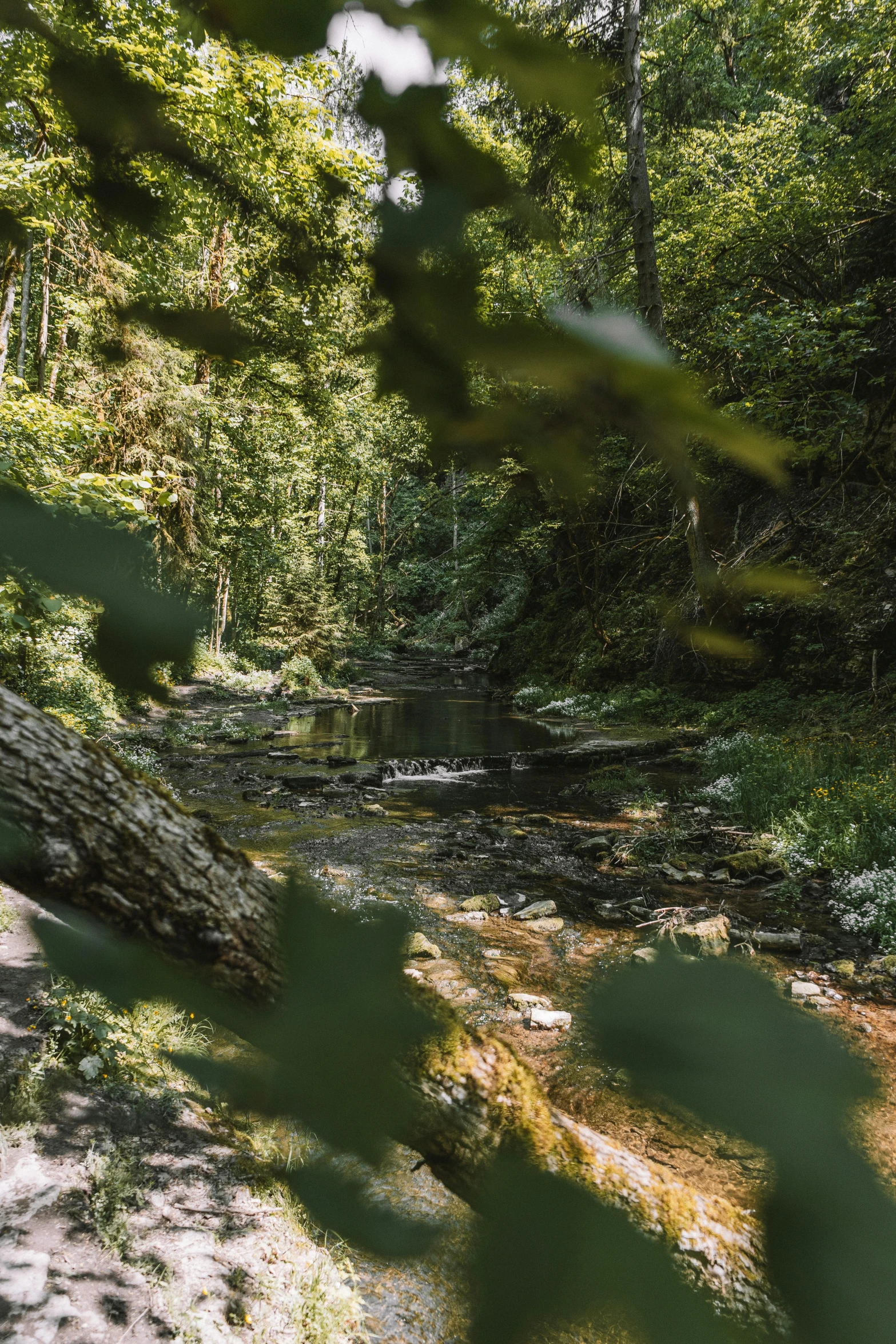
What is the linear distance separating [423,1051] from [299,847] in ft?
18.3

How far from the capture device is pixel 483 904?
4.77 m

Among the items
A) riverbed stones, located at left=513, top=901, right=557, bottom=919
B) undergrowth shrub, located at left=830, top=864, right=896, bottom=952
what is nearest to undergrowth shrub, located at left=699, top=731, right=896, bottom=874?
undergrowth shrub, located at left=830, top=864, right=896, bottom=952

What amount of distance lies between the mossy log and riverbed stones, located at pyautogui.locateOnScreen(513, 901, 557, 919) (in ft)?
12.8

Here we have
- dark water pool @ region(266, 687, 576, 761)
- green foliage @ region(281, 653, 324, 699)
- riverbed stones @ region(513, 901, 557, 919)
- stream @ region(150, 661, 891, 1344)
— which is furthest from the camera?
green foliage @ region(281, 653, 324, 699)

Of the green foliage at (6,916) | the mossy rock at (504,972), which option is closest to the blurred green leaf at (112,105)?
the green foliage at (6,916)

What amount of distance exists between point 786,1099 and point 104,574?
0.76m

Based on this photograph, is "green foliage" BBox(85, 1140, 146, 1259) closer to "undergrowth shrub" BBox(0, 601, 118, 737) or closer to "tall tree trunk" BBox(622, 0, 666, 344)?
"undergrowth shrub" BBox(0, 601, 118, 737)

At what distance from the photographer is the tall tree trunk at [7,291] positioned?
1.13m

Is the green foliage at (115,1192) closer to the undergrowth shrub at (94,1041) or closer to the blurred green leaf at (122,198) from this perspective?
the undergrowth shrub at (94,1041)

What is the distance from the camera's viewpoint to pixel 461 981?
359cm

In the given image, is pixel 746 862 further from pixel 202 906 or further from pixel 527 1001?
pixel 202 906

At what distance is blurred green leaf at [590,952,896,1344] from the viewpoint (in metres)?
0.46

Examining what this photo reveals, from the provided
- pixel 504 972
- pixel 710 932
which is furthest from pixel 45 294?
pixel 710 932

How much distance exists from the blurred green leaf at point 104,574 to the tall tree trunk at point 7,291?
29.6 inches
